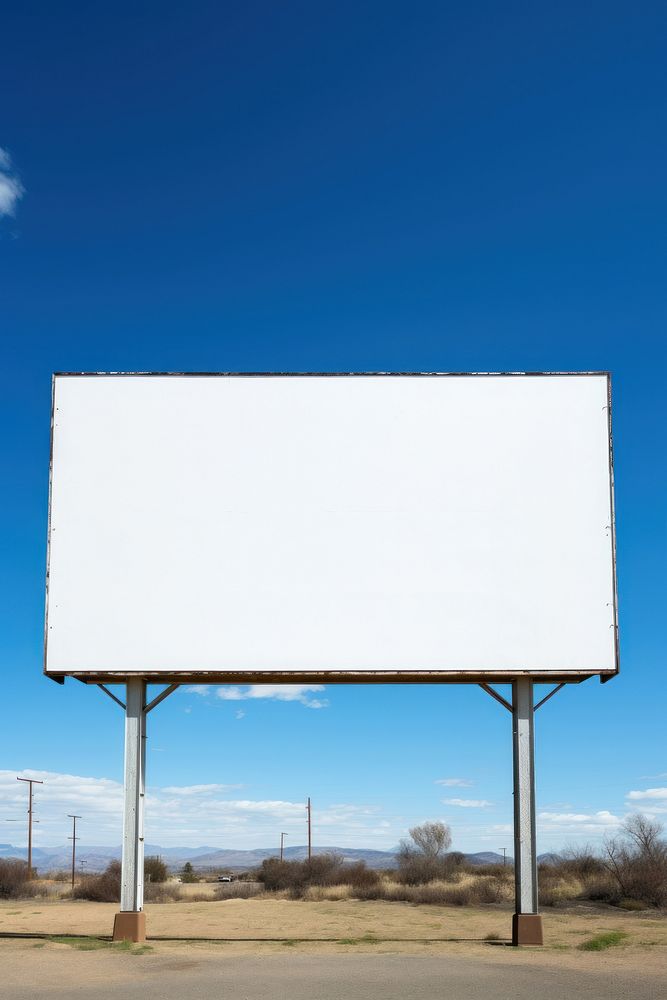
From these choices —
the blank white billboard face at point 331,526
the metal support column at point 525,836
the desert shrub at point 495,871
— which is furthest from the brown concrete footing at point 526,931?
the desert shrub at point 495,871

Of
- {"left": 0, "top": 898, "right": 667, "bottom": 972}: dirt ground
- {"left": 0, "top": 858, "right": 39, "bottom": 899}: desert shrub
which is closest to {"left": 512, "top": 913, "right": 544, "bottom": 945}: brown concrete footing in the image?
{"left": 0, "top": 898, "right": 667, "bottom": 972}: dirt ground

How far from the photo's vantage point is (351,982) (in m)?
13.8

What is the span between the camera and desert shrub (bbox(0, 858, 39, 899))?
129 ft

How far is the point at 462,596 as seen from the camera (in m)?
19.0

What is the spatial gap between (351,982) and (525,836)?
18.1 ft

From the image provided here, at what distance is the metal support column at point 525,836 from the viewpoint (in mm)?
18328

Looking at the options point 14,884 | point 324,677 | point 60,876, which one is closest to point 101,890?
point 14,884

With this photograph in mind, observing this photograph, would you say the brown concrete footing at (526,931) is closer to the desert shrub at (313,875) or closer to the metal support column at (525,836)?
the metal support column at (525,836)

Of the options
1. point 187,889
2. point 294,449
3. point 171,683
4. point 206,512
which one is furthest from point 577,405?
point 187,889

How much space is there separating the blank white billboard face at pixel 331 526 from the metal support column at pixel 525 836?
3.87 ft

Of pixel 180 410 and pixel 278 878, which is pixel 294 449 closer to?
pixel 180 410

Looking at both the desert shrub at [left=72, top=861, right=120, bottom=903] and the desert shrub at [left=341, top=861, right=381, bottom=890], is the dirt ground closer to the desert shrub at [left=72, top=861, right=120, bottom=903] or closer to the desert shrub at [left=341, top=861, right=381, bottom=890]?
the desert shrub at [left=72, top=861, right=120, bottom=903]

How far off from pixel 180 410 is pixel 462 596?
20.3ft

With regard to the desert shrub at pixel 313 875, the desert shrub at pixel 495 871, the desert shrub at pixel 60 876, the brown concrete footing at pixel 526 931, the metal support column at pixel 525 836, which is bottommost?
the desert shrub at pixel 60 876
